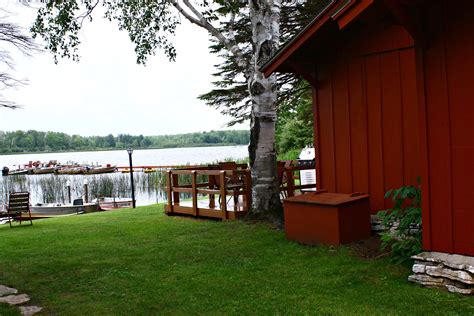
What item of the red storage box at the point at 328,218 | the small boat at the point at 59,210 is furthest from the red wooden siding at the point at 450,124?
the small boat at the point at 59,210

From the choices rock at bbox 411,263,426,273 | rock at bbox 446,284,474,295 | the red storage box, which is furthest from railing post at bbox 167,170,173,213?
rock at bbox 446,284,474,295

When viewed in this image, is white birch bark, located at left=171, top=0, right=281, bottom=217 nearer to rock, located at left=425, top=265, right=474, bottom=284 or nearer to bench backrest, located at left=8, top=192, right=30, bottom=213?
rock, located at left=425, top=265, right=474, bottom=284

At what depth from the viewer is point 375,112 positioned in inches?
264

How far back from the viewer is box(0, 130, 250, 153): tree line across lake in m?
78.7

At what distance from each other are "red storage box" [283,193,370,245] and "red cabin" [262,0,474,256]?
0.45 metres

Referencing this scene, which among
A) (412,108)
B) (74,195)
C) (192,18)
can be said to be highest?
(192,18)

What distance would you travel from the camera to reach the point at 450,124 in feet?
14.5

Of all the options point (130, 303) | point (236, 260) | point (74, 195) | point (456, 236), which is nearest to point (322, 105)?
point (236, 260)

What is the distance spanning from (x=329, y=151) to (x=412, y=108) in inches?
60.3

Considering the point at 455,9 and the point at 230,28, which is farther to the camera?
the point at 230,28

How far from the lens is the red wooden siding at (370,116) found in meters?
6.35

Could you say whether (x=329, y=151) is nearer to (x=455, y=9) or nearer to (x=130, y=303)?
(x=455, y=9)

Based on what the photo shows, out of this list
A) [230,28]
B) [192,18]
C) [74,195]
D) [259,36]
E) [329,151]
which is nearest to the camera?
[329,151]

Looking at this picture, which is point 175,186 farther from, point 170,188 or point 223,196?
point 223,196
